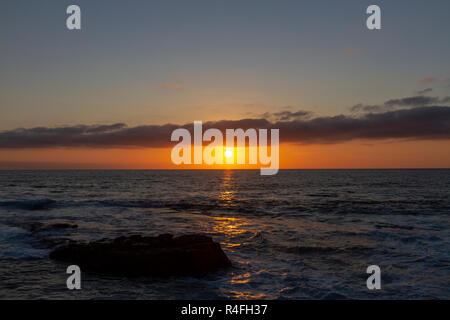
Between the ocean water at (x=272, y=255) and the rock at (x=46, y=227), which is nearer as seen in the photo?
the ocean water at (x=272, y=255)

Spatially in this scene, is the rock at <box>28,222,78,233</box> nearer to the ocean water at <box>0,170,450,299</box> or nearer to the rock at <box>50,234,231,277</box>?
the ocean water at <box>0,170,450,299</box>

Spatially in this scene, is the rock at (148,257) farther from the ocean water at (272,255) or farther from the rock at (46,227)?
the rock at (46,227)

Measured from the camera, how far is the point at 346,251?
52.7 ft

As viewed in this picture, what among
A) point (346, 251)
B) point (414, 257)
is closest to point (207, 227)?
point (346, 251)

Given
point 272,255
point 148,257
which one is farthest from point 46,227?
point 272,255

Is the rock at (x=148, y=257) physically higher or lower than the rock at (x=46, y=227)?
higher

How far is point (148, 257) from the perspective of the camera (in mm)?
12648

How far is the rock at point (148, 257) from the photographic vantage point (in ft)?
40.5

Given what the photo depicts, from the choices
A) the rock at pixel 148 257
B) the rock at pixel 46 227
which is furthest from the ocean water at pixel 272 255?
the rock at pixel 148 257

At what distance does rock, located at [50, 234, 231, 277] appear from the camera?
12.4 meters

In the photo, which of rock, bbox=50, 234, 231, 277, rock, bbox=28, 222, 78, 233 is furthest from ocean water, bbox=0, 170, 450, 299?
rock, bbox=50, 234, 231, 277
